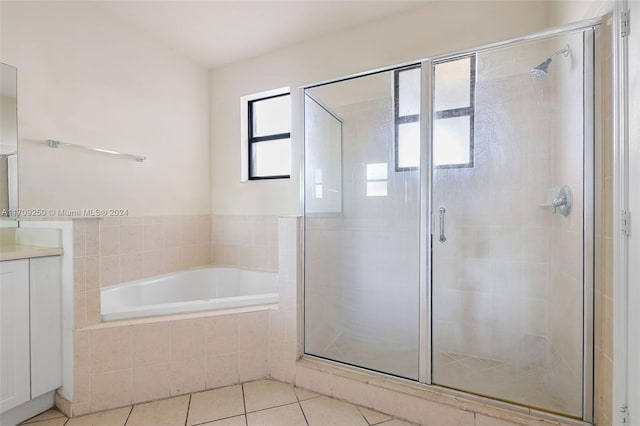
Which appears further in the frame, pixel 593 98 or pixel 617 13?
pixel 593 98

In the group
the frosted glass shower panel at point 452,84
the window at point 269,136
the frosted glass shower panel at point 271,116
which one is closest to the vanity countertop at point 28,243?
the window at point 269,136

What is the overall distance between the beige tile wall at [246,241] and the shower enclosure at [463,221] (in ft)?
3.00

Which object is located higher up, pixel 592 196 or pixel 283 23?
pixel 283 23

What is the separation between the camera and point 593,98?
1.29 m

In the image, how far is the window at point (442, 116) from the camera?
5.51 feet

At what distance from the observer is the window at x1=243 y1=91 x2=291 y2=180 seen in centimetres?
288

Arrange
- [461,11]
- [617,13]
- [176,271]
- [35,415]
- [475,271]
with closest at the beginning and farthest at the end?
1. [617,13]
2. [35,415]
3. [475,271]
4. [461,11]
5. [176,271]

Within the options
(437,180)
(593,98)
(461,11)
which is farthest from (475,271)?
(461,11)

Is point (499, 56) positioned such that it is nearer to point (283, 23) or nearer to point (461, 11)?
point (461, 11)

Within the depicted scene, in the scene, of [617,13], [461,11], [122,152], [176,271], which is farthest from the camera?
[176,271]

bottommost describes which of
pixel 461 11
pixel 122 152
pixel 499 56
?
pixel 122 152

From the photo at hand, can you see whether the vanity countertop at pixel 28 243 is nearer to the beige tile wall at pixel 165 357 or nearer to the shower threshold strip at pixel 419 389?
the beige tile wall at pixel 165 357

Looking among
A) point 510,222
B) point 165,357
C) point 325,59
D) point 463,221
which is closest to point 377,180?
point 463,221

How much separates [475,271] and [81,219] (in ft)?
7.40
